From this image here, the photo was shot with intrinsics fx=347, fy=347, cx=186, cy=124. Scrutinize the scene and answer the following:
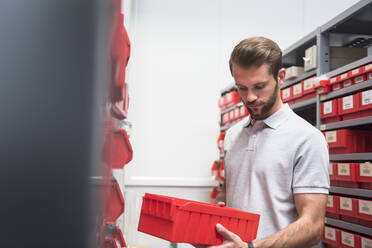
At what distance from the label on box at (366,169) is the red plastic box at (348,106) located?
284mm

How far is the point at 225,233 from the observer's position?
874mm

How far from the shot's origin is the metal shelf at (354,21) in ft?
6.31

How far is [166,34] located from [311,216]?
11.8ft

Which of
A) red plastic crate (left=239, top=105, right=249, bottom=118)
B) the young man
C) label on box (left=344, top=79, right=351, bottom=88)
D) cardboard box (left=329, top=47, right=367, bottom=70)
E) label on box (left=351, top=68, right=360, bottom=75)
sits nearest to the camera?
the young man

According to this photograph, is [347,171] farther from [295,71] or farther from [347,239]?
[295,71]

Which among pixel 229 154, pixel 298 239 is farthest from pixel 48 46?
pixel 229 154

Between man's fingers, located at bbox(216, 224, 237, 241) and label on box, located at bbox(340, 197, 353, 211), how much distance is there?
1318 millimetres

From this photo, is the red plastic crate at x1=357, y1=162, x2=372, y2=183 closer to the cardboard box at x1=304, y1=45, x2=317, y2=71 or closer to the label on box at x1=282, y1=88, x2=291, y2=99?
the cardboard box at x1=304, y1=45, x2=317, y2=71

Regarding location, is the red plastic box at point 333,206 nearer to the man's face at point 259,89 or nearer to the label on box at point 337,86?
the label on box at point 337,86

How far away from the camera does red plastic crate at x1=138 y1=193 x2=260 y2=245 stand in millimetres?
846

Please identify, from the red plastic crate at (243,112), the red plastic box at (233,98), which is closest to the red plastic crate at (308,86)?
the red plastic crate at (243,112)

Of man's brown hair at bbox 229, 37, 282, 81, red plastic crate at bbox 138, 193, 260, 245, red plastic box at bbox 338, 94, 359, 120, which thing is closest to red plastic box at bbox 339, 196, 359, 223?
red plastic box at bbox 338, 94, 359, 120

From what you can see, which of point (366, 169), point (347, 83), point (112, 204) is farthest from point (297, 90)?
point (112, 204)

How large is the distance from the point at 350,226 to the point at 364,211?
0.16 m
